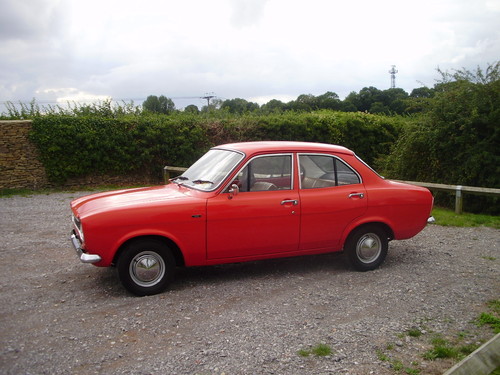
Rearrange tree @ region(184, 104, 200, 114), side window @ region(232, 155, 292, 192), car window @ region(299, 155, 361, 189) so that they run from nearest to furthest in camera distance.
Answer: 1. side window @ region(232, 155, 292, 192)
2. car window @ region(299, 155, 361, 189)
3. tree @ region(184, 104, 200, 114)

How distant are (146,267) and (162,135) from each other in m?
12.0

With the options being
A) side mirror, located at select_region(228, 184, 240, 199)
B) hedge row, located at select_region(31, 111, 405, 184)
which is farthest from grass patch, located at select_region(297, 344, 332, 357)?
hedge row, located at select_region(31, 111, 405, 184)

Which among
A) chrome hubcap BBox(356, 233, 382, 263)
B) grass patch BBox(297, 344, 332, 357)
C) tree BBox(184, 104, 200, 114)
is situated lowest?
grass patch BBox(297, 344, 332, 357)

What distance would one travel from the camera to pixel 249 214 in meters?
5.76

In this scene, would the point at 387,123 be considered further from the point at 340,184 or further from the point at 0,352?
the point at 0,352

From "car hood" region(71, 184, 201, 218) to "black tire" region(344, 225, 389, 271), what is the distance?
2222 mm

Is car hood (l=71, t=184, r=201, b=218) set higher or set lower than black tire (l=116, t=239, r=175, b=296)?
higher

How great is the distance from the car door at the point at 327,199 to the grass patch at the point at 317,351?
206 cm

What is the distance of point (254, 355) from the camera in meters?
4.04

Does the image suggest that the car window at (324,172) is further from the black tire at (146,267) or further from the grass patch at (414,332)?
the grass patch at (414,332)

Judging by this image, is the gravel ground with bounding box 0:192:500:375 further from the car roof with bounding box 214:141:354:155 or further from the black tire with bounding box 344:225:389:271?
the car roof with bounding box 214:141:354:155

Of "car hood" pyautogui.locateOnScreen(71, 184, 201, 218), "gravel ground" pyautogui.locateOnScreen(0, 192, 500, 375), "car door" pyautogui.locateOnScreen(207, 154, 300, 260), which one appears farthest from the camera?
"car door" pyautogui.locateOnScreen(207, 154, 300, 260)

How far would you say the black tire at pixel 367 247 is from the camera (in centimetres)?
637

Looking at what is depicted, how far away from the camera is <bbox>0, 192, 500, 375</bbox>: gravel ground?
3959 mm
